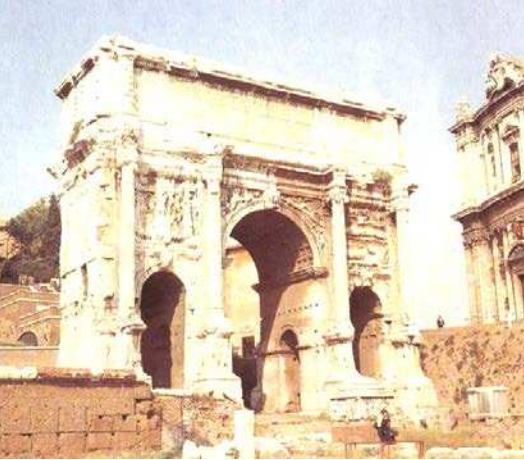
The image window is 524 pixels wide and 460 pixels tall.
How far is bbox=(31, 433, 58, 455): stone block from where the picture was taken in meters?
10.6

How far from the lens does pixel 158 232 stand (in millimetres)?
20719

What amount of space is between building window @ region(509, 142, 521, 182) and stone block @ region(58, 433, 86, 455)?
84.3ft

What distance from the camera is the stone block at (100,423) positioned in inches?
433

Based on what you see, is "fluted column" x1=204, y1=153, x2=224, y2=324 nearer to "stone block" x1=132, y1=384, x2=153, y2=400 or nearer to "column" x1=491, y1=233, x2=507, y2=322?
"stone block" x1=132, y1=384, x2=153, y2=400

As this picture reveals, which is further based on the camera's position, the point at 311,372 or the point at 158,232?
the point at 311,372

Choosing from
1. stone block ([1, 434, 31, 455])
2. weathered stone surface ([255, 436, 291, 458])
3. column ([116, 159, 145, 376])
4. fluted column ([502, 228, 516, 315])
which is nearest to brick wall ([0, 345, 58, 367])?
column ([116, 159, 145, 376])

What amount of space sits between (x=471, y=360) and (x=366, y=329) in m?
3.84

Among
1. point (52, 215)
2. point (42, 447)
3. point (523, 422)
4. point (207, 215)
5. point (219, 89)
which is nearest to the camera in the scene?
point (42, 447)

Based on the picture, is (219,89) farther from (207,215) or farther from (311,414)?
(311,414)

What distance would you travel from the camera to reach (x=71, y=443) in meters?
10.9

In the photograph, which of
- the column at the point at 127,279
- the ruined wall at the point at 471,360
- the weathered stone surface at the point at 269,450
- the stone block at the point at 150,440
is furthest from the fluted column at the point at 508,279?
the stone block at the point at 150,440

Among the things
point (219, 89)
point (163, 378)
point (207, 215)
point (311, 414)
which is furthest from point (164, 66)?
point (311, 414)

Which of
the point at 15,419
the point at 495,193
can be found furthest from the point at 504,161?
the point at 15,419

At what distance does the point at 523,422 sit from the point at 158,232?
30.2 ft
